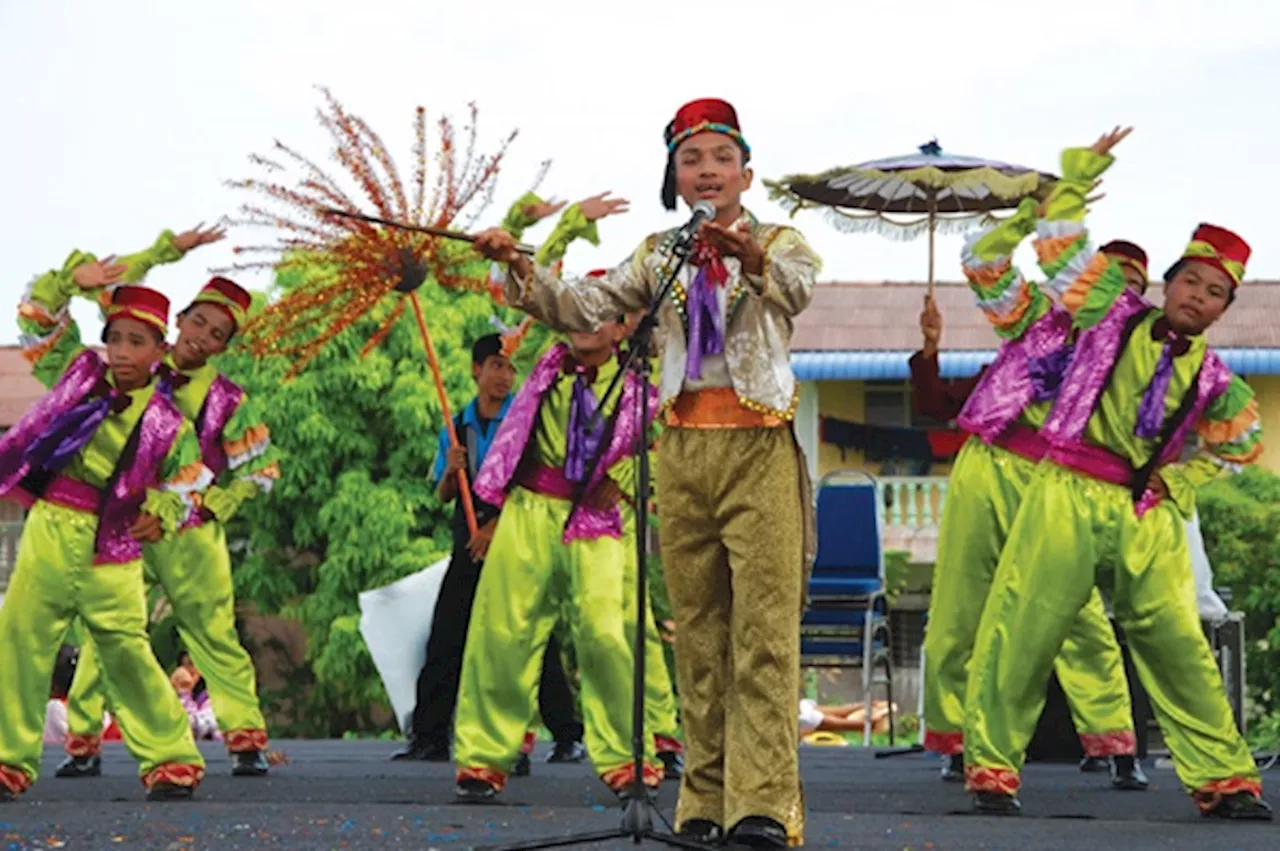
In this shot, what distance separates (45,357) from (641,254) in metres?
3.31

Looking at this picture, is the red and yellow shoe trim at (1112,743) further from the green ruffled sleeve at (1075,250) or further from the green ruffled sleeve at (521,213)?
the green ruffled sleeve at (521,213)

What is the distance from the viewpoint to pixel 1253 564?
59.1ft

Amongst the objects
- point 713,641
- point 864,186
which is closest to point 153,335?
point 713,641

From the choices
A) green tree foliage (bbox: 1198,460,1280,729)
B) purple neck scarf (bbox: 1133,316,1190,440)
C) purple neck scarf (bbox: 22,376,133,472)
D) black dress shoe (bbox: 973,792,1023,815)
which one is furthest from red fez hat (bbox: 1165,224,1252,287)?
green tree foliage (bbox: 1198,460,1280,729)

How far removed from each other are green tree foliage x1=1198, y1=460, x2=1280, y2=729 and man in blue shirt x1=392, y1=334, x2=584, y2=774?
6765 millimetres

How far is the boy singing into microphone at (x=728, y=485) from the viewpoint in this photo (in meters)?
6.10

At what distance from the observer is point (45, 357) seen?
890cm

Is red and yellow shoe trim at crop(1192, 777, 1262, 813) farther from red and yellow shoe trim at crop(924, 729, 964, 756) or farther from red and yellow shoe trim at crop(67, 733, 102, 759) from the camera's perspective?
red and yellow shoe trim at crop(67, 733, 102, 759)

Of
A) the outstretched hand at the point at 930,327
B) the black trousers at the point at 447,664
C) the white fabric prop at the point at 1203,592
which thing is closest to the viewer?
the outstretched hand at the point at 930,327

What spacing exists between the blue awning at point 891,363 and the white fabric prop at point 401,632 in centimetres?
1327

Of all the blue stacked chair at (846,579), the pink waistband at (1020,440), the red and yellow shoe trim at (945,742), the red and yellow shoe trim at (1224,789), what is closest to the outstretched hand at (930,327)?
the pink waistband at (1020,440)

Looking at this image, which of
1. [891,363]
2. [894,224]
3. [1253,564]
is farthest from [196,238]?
[891,363]

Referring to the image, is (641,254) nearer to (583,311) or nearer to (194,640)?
(583,311)

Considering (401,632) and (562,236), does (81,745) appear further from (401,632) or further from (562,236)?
(562,236)
